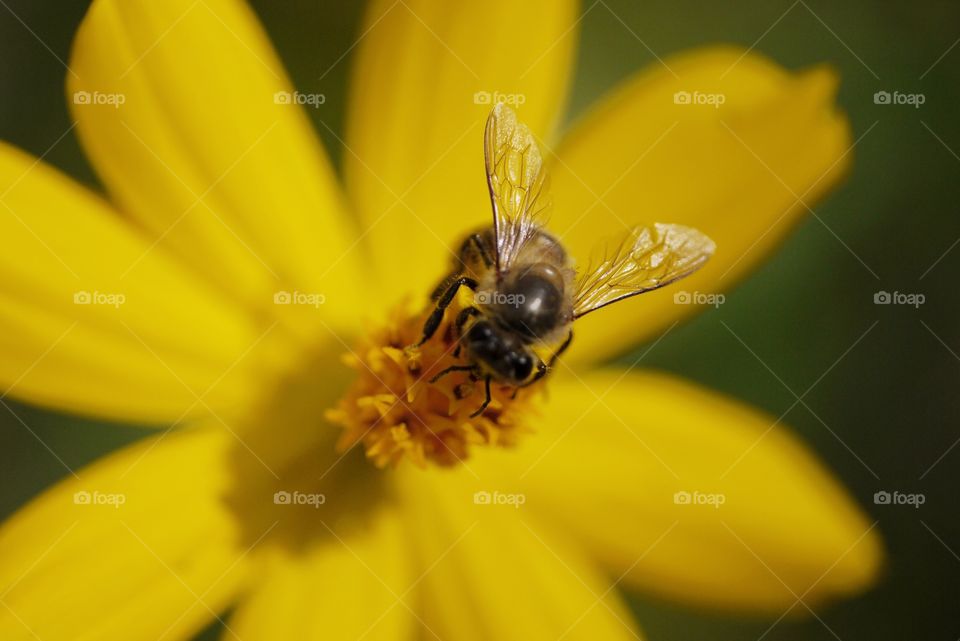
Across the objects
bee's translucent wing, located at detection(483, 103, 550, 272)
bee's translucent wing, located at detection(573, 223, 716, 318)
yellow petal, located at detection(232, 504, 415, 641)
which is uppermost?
bee's translucent wing, located at detection(483, 103, 550, 272)

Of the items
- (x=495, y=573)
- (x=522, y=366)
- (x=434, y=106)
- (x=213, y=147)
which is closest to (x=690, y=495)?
(x=495, y=573)

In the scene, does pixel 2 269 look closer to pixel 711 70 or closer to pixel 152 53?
pixel 152 53

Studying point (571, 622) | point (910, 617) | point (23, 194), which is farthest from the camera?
point (910, 617)

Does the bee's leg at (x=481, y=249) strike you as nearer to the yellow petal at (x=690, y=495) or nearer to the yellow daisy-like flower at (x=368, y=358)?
the yellow daisy-like flower at (x=368, y=358)

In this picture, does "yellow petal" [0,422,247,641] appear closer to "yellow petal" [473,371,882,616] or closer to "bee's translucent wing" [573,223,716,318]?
"yellow petal" [473,371,882,616]

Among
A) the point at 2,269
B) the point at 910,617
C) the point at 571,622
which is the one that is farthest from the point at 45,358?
the point at 910,617

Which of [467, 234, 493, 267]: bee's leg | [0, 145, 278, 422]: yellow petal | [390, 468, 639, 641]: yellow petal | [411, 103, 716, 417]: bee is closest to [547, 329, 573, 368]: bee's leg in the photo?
[411, 103, 716, 417]: bee

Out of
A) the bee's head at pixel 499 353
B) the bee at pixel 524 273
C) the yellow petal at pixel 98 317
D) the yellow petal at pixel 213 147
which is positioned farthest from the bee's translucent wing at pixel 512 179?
the yellow petal at pixel 98 317
